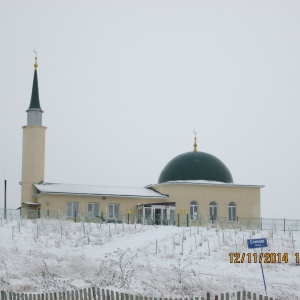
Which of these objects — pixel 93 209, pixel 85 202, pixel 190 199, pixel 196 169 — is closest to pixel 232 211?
pixel 190 199

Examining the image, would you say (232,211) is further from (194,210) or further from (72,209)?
(72,209)

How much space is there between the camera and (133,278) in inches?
869

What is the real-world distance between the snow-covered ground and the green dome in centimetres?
1272

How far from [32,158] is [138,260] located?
80.0 ft

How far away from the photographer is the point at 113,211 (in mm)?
48875

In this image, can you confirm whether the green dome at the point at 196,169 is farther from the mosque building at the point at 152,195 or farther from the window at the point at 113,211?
the window at the point at 113,211

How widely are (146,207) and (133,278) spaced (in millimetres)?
26268

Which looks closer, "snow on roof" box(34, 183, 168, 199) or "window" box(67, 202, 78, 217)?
"window" box(67, 202, 78, 217)

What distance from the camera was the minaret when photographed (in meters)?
49.7

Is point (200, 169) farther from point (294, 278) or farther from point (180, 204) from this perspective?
point (294, 278)

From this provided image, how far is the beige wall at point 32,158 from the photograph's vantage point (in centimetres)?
4972

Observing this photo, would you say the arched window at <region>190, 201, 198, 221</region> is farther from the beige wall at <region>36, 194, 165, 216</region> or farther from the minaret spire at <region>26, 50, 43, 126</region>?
the minaret spire at <region>26, 50, 43, 126</region>
